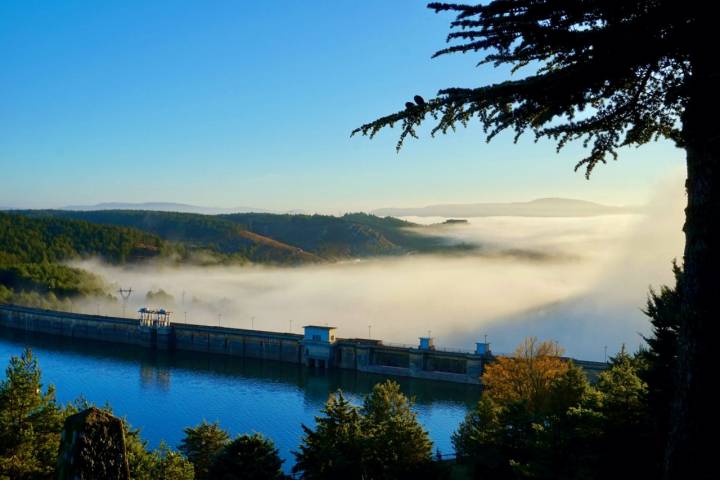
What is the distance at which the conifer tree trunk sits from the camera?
552 cm

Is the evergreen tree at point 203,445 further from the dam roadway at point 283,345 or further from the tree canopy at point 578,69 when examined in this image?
the dam roadway at point 283,345

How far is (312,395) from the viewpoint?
5766 centimetres

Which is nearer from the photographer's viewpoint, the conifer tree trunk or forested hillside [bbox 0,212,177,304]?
the conifer tree trunk

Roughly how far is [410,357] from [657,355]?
50.6m

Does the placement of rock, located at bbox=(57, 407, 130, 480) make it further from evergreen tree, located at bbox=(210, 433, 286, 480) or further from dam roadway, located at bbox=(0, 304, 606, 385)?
dam roadway, located at bbox=(0, 304, 606, 385)

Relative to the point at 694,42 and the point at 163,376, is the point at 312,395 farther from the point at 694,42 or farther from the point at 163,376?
the point at 694,42

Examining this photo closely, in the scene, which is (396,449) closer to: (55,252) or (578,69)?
(578,69)

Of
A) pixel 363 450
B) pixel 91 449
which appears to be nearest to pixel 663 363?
pixel 363 450

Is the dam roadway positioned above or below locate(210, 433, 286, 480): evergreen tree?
below

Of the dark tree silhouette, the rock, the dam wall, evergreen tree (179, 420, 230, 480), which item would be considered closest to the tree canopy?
the dark tree silhouette

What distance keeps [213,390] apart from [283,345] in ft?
67.9

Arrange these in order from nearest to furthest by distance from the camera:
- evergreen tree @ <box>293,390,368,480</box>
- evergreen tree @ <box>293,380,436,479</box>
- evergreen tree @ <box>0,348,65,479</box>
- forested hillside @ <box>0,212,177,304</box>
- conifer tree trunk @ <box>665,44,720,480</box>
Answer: conifer tree trunk @ <box>665,44,720,480</box>, evergreen tree @ <box>0,348,65,479</box>, evergreen tree @ <box>293,390,368,480</box>, evergreen tree @ <box>293,380,436,479</box>, forested hillside @ <box>0,212,177,304</box>

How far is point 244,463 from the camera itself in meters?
21.0

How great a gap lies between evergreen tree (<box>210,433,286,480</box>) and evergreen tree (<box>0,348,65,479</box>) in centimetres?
601
